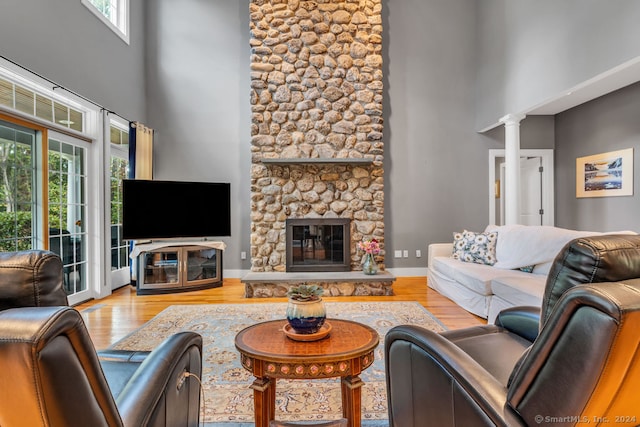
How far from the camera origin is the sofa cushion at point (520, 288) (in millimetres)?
3010

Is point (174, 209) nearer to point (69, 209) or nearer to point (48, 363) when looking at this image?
point (69, 209)

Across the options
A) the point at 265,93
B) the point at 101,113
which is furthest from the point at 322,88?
the point at 101,113

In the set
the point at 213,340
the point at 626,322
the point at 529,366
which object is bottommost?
the point at 213,340

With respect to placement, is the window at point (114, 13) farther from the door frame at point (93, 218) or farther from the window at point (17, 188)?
the window at point (17, 188)

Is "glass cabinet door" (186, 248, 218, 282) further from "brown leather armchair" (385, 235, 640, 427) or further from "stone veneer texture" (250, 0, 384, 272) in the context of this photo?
"brown leather armchair" (385, 235, 640, 427)

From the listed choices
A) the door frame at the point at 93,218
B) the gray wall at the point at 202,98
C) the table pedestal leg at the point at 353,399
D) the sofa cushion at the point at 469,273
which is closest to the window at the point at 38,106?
the door frame at the point at 93,218

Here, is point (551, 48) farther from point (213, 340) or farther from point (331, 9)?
point (213, 340)

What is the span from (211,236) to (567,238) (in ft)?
13.9

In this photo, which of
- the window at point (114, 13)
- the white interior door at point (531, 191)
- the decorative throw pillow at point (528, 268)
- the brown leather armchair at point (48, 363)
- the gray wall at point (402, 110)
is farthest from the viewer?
the white interior door at point (531, 191)

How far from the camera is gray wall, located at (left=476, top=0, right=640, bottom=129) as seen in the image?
331cm

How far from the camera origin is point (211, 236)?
5148 mm

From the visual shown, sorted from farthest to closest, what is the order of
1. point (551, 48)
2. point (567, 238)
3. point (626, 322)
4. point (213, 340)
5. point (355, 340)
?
point (551, 48)
point (567, 238)
point (213, 340)
point (355, 340)
point (626, 322)

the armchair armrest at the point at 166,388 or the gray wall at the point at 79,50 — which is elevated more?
the gray wall at the point at 79,50

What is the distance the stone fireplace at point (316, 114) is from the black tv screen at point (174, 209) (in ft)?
1.68
